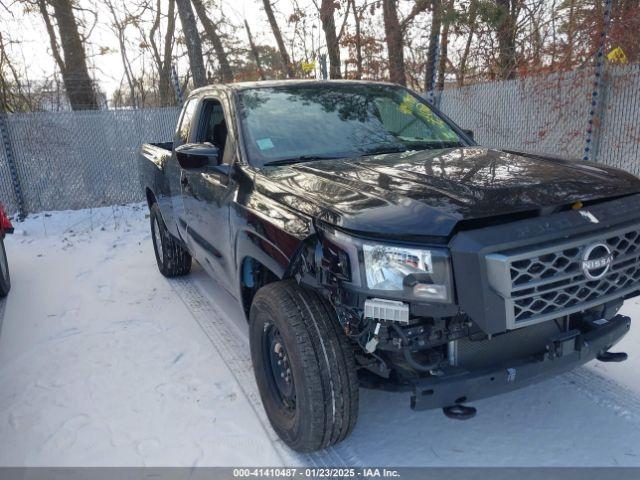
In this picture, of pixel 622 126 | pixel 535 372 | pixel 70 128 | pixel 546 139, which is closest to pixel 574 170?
pixel 535 372

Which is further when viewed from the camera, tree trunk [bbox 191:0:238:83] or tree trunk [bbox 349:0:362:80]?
tree trunk [bbox 191:0:238:83]

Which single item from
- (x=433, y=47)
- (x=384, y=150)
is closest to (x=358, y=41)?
(x=433, y=47)

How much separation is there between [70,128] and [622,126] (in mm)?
8795

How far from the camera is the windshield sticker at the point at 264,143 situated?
333cm

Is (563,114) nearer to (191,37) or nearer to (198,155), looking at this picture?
(198,155)

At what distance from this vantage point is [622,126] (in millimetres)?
6336

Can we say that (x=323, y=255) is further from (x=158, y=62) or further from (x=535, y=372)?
(x=158, y=62)

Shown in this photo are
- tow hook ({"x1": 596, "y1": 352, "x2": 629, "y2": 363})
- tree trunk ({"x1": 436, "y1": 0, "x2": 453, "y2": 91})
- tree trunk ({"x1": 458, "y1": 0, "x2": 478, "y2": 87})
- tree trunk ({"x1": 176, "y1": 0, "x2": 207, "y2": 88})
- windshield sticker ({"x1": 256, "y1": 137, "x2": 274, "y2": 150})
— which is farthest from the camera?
tree trunk ({"x1": 436, "y1": 0, "x2": 453, "y2": 91})

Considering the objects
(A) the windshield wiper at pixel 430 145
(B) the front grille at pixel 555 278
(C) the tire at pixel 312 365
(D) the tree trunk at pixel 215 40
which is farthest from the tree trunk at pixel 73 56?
(B) the front grille at pixel 555 278

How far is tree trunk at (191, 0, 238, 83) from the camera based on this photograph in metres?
17.4

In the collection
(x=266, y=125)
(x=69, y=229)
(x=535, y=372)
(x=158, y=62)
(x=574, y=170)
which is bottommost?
(x=69, y=229)

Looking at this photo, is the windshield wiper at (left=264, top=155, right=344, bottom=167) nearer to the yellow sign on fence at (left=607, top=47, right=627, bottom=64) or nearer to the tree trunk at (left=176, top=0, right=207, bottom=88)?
the yellow sign on fence at (left=607, top=47, right=627, bottom=64)

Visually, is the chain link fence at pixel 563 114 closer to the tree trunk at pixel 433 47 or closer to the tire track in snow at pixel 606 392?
the tree trunk at pixel 433 47

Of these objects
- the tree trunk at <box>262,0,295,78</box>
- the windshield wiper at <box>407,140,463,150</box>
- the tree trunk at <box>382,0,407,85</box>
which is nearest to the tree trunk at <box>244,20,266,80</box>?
the tree trunk at <box>262,0,295,78</box>
